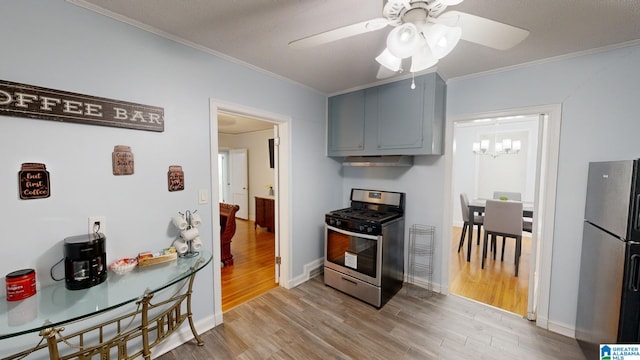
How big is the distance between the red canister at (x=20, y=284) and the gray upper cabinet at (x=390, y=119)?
8.79ft

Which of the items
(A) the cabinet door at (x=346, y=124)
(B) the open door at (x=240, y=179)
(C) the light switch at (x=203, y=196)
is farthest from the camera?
(B) the open door at (x=240, y=179)

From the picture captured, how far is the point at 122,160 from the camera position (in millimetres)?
1596

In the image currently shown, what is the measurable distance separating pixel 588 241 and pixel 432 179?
128cm

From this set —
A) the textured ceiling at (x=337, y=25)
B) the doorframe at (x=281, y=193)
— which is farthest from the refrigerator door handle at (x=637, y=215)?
the doorframe at (x=281, y=193)

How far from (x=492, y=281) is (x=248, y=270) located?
3185 millimetres

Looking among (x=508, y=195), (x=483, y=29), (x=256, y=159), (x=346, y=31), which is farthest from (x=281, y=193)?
(x=508, y=195)

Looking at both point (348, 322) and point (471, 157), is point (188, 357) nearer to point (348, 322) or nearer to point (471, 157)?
point (348, 322)

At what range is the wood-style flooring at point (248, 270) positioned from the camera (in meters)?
2.69

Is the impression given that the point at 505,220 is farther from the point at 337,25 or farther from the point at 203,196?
the point at 203,196

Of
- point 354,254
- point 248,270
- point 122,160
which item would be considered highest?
point 122,160

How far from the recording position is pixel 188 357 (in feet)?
5.90

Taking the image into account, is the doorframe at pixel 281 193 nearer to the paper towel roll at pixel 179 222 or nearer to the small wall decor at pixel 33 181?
the paper towel roll at pixel 179 222

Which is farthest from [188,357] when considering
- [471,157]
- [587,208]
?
[471,157]

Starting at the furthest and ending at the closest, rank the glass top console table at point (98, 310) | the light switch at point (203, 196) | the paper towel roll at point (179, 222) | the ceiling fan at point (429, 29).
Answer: the light switch at point (203, 196) < the paper towel roll at point (179, 222) < the glass top console table at point (98, 310) < the ceiling fan at point (429, 29)
